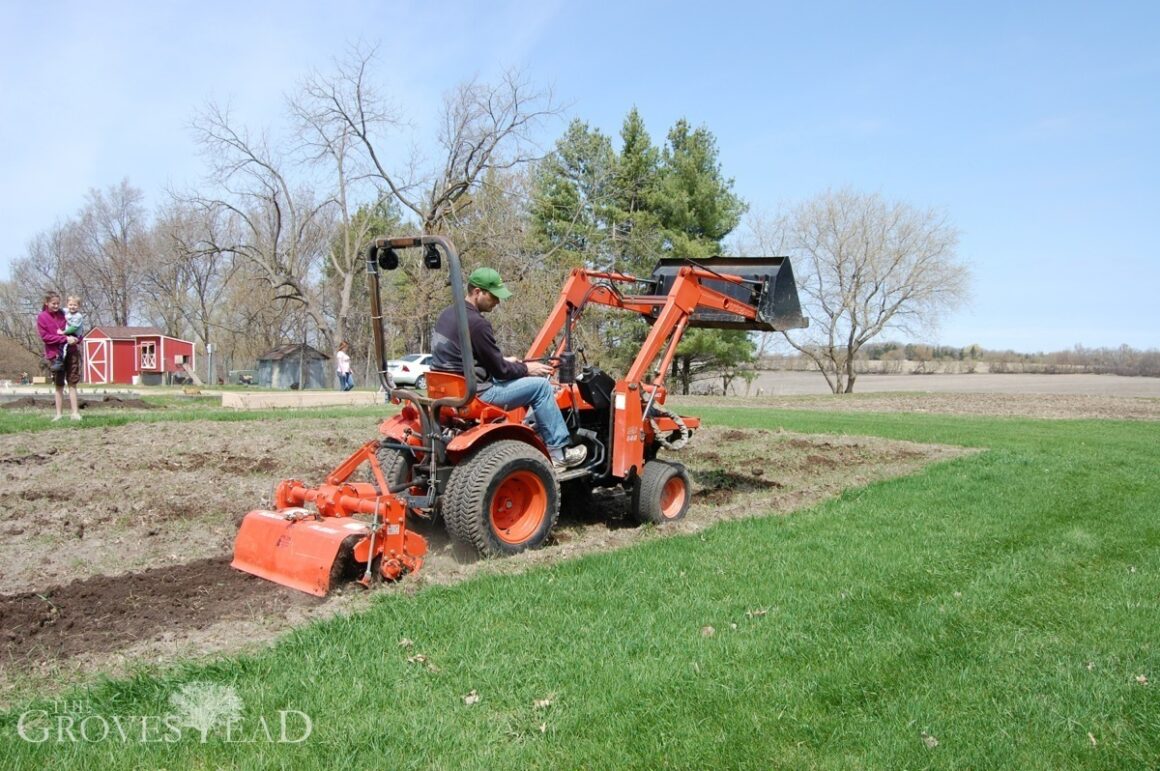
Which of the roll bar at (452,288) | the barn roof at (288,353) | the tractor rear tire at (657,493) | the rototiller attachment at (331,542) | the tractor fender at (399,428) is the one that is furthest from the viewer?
the barn roof at (288,353)

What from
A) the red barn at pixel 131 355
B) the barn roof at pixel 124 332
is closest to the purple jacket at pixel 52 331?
the red barn at pixel 131 355

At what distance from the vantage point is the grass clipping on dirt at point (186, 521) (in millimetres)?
4449

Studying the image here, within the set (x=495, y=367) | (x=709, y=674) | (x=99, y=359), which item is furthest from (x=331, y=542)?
(x=99, y=359)

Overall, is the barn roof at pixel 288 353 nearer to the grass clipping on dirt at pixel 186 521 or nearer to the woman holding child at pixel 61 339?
the grass clipping on dirt at pixel 186 521

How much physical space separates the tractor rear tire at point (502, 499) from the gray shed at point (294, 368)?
38.0m

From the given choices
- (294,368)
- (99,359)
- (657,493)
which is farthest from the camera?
(99,359)

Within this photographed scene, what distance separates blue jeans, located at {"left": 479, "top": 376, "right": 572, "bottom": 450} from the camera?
6363mm

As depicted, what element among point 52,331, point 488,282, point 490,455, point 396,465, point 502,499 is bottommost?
point 502,499

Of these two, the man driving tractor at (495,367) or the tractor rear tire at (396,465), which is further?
the tractor rear tire at (396,465)

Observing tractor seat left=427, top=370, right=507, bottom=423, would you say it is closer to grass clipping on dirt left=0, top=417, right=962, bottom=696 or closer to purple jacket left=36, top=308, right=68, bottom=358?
grass clipping on dirt left=0, top=417, right=962, bottom=696

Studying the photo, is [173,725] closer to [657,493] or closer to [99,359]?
[657,493]

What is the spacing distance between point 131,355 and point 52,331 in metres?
41.4

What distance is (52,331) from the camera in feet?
37.8

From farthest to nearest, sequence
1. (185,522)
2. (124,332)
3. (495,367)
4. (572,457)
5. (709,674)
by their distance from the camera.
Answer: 1. (124,332)
2. (572,457)
3. (185,522)
4. (495,367)
5. (709,674)
